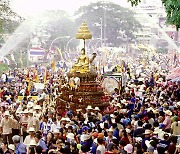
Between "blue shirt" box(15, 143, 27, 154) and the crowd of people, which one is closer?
the crowd of people

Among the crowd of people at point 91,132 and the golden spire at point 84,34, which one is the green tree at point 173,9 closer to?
the crowd of people at point 91,132

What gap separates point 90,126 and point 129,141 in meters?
1.82

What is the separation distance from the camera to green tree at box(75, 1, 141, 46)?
88.1 meters

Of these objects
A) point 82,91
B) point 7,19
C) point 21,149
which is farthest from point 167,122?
point 7,19

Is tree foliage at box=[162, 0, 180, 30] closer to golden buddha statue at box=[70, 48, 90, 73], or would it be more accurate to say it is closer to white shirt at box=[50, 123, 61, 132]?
white shirt at box=[50, 123, 61, 132]

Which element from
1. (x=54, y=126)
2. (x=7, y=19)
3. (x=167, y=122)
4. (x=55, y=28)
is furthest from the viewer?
(x=55, y=28)

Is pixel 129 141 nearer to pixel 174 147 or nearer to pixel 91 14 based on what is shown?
pixel 174 147

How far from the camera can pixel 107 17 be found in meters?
88.1

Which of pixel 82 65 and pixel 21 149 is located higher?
pixel 82 65

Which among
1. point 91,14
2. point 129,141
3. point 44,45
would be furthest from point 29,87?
point 91,14

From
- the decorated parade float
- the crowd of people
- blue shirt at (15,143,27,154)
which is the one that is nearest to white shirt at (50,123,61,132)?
the crowd of people

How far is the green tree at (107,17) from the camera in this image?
289 feet

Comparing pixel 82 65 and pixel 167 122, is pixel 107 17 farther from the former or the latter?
pixel 167 122

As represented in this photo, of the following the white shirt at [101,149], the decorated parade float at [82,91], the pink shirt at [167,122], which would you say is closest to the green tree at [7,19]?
the decorated parade float at [82,91]
